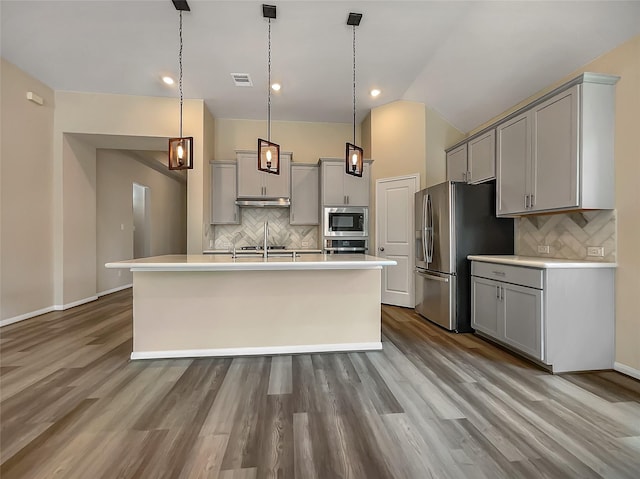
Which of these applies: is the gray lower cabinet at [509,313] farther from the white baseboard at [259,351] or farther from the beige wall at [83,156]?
the beige wall at [83,156]

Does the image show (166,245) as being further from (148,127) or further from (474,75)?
(474,75)

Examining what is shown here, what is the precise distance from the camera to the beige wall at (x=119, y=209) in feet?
18.3

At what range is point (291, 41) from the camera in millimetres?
3518

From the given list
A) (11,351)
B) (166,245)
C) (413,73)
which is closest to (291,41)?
(413,73)

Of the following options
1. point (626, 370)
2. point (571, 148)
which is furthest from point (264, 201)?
point (626, 370)

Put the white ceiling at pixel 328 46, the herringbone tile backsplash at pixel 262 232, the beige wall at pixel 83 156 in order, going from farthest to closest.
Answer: the herringbone tile backsplash at pixel 262 232 < the beige wall at pixel 83 156 < the white ceiling at pixel 328 46

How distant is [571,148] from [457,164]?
6.09 feet

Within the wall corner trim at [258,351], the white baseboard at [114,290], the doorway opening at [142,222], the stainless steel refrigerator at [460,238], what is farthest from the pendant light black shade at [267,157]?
the doorway opening at [142,222]

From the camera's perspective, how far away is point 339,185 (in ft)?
16.8

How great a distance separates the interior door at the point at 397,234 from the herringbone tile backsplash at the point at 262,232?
130cm

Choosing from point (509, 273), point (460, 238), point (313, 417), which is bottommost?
point (313, 417)

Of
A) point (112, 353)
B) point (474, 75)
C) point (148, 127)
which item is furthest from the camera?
point (148, 127)

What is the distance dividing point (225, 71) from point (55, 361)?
373cm

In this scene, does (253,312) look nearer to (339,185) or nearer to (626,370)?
(339,185)
